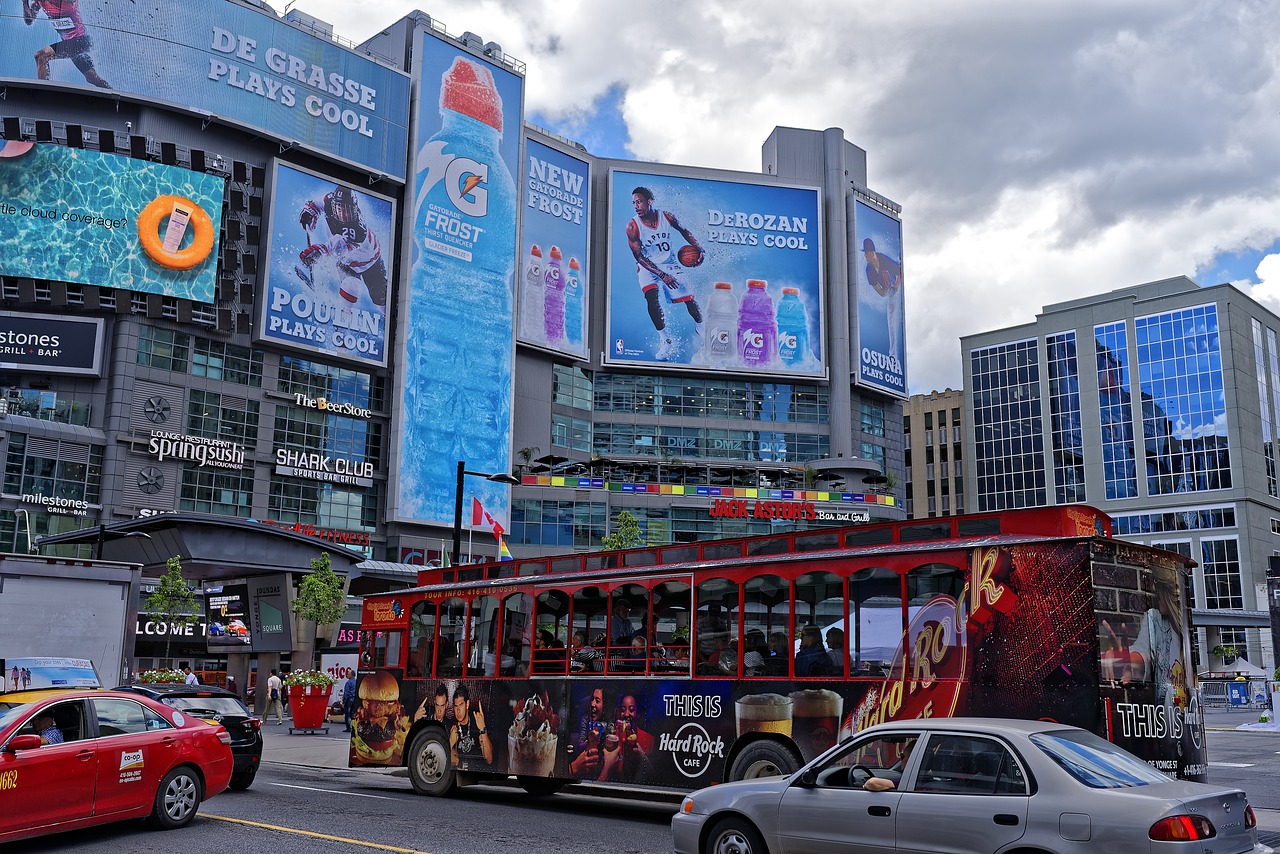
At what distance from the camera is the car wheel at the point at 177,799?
41.5 feet

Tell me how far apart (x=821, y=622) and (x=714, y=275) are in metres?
83.5

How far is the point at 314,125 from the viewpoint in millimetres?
73438

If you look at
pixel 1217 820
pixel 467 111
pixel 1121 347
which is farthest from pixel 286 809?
pixel 1121 347

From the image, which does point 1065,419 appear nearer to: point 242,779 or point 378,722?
point 378,722

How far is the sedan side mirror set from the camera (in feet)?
36.1

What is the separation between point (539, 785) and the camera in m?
17.8

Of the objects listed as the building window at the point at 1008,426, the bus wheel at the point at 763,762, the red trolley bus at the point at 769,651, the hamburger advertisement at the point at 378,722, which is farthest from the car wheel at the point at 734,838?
the building window at the point at 1008,426

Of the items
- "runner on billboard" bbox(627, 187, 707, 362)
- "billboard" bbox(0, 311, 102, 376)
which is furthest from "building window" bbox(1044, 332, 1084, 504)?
"billboard" bbox(0, 311, 102, 376)

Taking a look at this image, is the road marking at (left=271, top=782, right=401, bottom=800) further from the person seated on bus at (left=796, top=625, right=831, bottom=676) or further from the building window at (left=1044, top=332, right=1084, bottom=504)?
the building window at (left=1044, top=332, right=1084, bottom=504)

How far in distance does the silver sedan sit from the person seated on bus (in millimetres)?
3815

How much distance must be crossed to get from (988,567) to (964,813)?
14.6 ft

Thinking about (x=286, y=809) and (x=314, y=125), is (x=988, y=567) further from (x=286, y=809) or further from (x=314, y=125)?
(x=314, y=125)

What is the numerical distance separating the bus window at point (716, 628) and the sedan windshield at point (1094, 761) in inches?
244

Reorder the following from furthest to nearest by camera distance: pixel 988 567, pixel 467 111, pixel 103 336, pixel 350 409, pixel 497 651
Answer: pixel 467 111, pixel 350 409, pixel 103 336, pixel 497 651, pixel 988 567
